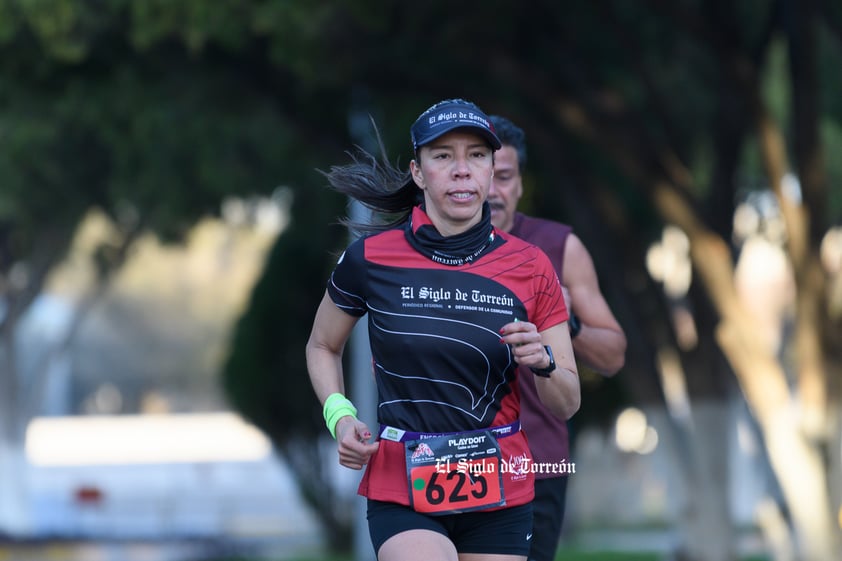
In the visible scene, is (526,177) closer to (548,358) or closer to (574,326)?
(574,326)

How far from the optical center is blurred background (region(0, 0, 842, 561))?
13086mm

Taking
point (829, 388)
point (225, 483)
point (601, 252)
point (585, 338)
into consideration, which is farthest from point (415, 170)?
point (225, 483)

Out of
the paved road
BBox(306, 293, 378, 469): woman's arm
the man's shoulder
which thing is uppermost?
the paved road

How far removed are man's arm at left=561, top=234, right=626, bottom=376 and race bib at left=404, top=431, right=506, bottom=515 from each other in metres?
1.55

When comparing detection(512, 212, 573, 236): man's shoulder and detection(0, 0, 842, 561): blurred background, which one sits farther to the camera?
detection(0, 0, 842, 561): blurred background

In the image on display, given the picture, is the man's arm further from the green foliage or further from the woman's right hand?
the green foliage

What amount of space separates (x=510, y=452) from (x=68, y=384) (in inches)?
2836

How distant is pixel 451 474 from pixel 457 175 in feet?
2.81

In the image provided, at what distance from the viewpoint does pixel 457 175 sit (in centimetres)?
457

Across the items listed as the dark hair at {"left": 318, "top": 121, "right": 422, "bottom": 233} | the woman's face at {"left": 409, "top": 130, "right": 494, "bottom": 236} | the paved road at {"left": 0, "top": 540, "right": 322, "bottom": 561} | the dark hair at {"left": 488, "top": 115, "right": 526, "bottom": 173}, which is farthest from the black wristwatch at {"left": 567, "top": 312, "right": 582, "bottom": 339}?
the paved road at {"left": 0, "top": 540, "right": 322, "bottom": 561}

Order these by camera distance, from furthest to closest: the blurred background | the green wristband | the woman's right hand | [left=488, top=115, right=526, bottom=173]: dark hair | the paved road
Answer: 1. the paved road
2. the blurred background
3. [left=488, top=115, right=526, bottom=173]: dark hair
4. the green wristband
5. the woman's right hand

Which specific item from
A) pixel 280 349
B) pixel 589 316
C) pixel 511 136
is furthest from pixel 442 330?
pixel 280 349

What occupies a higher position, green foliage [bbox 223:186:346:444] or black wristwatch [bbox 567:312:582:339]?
green foliage [bbox 223:186:346:444]

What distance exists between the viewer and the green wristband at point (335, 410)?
4.63m
